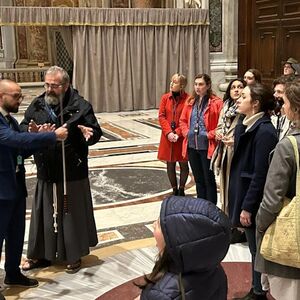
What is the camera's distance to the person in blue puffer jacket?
5.35ft

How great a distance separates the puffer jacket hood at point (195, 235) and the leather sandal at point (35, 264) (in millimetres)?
2545

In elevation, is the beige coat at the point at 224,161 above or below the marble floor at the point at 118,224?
above

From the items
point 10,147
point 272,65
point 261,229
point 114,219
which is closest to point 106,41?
point 272,65

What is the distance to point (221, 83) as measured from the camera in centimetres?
1366

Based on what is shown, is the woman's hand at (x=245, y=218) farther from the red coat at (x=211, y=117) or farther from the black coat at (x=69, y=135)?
the red coat at (x=211, y=117)

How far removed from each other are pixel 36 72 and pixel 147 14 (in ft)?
26.2

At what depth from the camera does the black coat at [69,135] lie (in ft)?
12.2

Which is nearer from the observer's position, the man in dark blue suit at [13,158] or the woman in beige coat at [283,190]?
the woman in beige coat at [283,190]

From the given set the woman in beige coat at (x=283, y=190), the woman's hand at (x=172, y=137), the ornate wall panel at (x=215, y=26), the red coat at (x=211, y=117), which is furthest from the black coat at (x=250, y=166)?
the ornate wall panel at (x=215, y=26)

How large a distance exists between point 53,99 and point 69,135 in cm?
29

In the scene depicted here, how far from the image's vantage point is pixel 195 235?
A: 64.1 inches

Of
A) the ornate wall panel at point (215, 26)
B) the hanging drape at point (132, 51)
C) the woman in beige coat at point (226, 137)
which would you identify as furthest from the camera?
the ornate wall panel at point (215, 26)

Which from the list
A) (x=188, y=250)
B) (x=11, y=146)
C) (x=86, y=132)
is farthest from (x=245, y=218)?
(x=11, y=146)

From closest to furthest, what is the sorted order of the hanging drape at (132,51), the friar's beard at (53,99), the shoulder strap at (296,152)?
the shoulder strap at (296,152) < the friar's beard at (53,99) < the hanging drape at (132,51)
